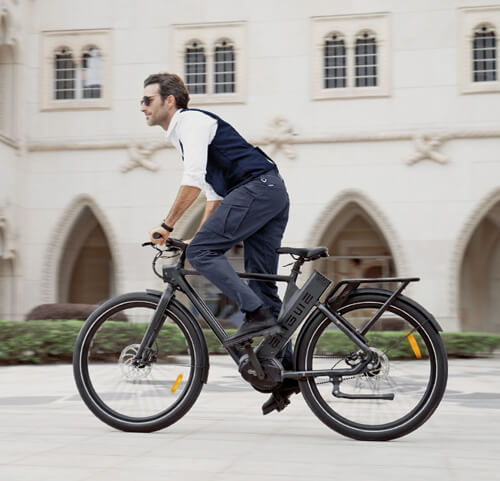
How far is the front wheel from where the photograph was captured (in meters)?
3.93

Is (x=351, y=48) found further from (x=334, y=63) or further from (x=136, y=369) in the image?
(x=136, y=369)

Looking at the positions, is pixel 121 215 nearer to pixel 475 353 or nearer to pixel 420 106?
pixel 420 106

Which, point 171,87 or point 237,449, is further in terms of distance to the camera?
point 171,87

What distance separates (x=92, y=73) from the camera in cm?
1856

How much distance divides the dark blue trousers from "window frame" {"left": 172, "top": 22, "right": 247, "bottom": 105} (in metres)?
13.9

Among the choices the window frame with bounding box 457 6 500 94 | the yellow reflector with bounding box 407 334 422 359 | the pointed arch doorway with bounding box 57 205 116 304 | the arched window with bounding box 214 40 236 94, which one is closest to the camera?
the yellow reflector with bounding box 407 334 422 359

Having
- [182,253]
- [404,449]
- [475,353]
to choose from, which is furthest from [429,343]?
[475,353]

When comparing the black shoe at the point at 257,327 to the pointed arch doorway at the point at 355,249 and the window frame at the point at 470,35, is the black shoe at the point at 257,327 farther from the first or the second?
the pointed arch doorway at the point at 355,249

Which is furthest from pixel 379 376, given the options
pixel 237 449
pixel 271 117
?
pixel 271 117

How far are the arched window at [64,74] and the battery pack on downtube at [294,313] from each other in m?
15.5

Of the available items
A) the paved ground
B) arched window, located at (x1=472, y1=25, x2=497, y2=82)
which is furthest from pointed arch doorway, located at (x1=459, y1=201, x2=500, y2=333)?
the paved ground

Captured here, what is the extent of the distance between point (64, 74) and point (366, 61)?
21.8ft

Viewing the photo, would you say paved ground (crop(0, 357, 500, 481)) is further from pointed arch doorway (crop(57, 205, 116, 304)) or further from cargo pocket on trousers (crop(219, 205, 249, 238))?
pointed arch doorway (crop(57, 205, 116, 304))

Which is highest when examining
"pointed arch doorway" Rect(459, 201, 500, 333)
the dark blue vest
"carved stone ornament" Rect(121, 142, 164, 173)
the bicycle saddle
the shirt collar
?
"carved stone ornament" Rect(121, 142, 164, 173)
